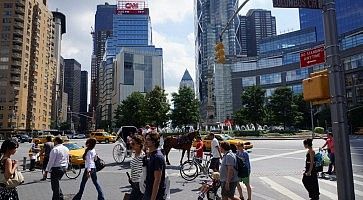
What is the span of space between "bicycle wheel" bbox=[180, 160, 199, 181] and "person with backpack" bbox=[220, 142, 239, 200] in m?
5.96

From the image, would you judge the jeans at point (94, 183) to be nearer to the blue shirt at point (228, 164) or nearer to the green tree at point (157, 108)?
the blue shirt at point (228, 164)

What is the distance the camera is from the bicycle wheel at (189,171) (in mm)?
14641

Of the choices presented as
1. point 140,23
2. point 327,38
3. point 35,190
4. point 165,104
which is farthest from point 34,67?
point 327,38

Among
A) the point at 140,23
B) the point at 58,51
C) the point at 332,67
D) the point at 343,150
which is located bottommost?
the point at 343,150

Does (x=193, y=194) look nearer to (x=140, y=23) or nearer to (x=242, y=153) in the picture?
(x=242, y=153)

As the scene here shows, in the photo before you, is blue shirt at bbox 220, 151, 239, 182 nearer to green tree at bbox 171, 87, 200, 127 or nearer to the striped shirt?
the striped shirt

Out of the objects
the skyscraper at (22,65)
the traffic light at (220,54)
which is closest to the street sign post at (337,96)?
the traffic light at (220,54)

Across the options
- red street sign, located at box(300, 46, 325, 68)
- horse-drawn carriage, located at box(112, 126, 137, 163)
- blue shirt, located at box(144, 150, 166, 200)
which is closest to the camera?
blue shirt, located at box(144, 150, 166, 200)

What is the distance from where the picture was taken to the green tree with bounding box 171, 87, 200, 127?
217 ft

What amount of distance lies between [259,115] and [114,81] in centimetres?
12746

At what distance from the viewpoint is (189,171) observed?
48.7ft

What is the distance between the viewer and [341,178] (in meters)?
5.89

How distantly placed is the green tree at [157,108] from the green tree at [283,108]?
67.3 feet

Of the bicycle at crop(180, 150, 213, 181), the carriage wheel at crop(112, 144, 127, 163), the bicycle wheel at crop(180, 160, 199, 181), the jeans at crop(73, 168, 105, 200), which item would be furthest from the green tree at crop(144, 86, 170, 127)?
the jeans at crop(73, 168, 105, 200)
